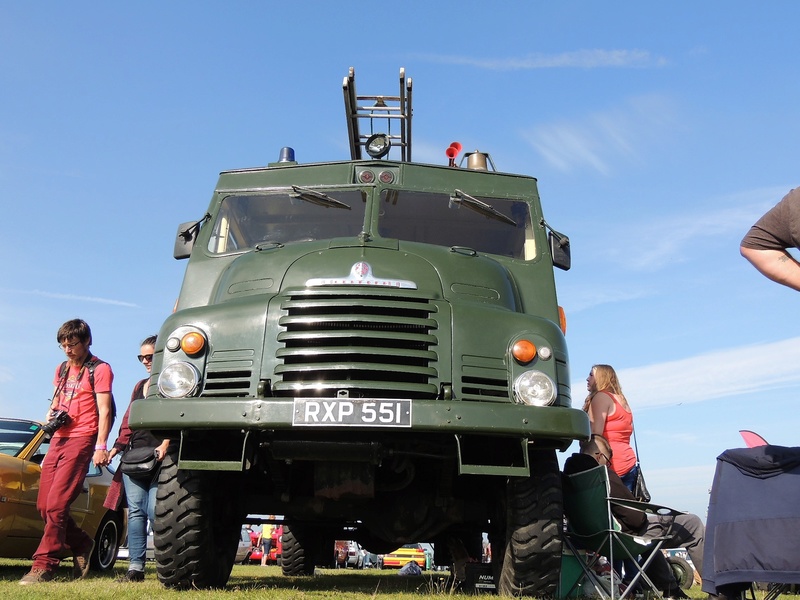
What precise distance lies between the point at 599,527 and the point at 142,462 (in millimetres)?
3575

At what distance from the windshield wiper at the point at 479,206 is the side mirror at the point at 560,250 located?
0.32 meters

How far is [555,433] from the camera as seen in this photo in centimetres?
460

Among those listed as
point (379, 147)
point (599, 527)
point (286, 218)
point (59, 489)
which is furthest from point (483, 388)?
point (59, 489)

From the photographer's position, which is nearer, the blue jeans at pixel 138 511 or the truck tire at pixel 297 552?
the blue jeans at pixel 138 511

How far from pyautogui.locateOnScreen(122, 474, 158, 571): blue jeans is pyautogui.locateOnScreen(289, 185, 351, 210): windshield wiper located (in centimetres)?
262

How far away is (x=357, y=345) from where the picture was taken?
4.75 meters

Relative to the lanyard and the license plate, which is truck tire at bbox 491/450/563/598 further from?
the lanyard

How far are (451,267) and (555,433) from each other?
4.59 feet

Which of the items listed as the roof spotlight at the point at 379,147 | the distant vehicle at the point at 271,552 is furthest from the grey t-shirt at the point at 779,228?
the distant vehicle at the point at 271,552

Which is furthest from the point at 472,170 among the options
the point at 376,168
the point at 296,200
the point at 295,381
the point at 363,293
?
the point at 295,381

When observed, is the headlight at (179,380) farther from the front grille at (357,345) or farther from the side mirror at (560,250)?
the side mirror at (560,250)

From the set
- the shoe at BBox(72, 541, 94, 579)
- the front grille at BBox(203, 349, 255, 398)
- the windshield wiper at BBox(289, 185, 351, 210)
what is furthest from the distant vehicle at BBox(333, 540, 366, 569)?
the front grille at BBox(203, 349, 255, 398)

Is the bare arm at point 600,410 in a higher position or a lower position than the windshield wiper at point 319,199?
lower

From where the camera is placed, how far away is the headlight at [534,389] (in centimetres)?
475
